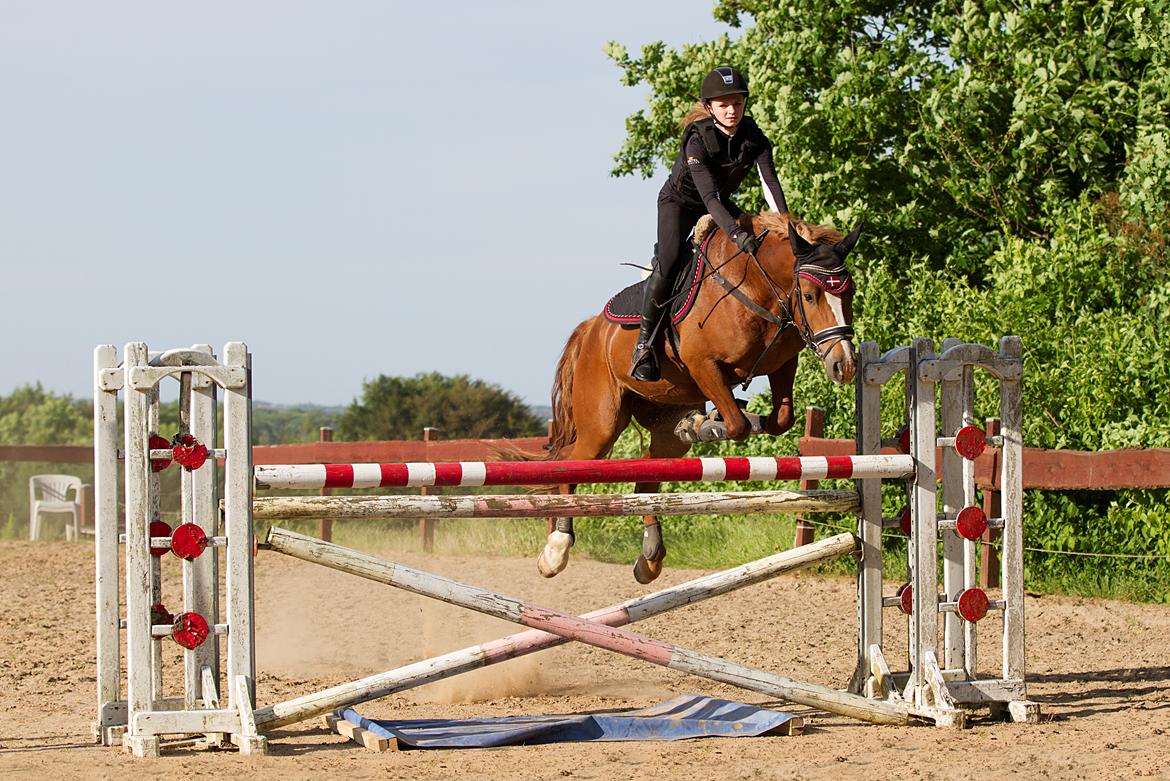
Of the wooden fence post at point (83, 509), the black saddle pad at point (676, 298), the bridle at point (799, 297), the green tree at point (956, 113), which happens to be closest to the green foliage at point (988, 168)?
the green tree at point (956, 113)

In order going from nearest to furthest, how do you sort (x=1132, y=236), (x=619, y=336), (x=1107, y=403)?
(x=619, y=336)
(x=1107, y=403)
(x=1132, y=236)

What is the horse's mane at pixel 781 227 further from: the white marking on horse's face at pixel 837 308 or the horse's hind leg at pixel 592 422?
the horse's hind leg at pixel 592 422

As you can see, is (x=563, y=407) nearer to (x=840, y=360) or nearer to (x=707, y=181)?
(x=707, y=181)

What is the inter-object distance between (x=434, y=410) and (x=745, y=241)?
28013 millimetres

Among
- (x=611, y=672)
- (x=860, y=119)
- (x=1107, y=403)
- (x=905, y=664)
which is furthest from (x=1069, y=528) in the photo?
(x=860, y=119)

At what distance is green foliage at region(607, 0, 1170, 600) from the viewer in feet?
36.1

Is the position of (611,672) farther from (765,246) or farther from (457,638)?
(765,246)

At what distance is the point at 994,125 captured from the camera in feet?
44.7

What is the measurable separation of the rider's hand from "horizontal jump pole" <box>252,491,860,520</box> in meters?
1.16

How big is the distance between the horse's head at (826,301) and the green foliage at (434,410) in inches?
1020

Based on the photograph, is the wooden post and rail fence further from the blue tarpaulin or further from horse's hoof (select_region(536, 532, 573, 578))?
the blue tarpaulin

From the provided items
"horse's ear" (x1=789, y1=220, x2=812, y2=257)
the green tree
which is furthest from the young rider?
the green tree

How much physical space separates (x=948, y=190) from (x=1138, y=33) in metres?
2.22

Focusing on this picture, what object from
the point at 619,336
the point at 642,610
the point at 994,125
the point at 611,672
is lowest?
the point at 611,672
